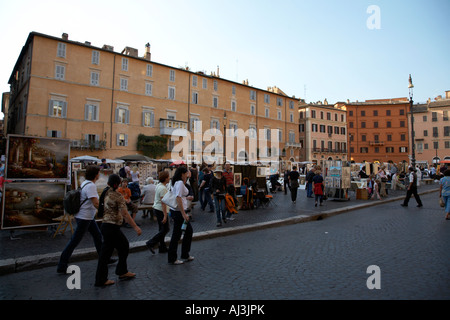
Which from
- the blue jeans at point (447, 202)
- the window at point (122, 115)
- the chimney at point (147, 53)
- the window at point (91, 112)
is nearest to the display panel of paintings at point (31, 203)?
the blue jeans at point (447, 202)

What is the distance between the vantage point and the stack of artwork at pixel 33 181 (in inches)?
257

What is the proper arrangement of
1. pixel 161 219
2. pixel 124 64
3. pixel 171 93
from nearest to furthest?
pixel 161 219 → pixel 124 64 → pixel 171 93

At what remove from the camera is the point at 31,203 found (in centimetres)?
677

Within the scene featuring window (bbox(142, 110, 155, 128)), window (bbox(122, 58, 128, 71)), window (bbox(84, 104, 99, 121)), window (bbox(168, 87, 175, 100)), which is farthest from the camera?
window (bbox(168, 87, 175, 100))

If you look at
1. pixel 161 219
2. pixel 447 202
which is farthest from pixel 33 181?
pixel 447 202

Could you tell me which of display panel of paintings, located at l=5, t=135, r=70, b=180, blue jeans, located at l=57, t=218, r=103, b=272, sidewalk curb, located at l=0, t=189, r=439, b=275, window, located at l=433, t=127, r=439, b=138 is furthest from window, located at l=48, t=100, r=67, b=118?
window, located at l=433, t=127, r=439, b=138

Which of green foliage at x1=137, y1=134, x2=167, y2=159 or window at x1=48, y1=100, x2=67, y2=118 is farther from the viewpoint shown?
green foliage at x1=137, y1=134, x2=167, y2=159

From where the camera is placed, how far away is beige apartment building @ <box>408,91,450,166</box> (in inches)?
2393

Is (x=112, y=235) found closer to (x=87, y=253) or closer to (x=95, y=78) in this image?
(x=87, y=253)

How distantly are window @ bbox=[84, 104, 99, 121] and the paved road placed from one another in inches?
1171

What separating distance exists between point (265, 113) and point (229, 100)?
811 cm

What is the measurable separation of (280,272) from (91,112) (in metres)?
32.6

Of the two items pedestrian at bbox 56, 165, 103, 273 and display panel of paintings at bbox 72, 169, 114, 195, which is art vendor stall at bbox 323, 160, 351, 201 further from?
pedestrian at bbox 56, 165, 103, 273

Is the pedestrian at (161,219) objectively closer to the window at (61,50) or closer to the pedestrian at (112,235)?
the pedestrian at (112,235)
